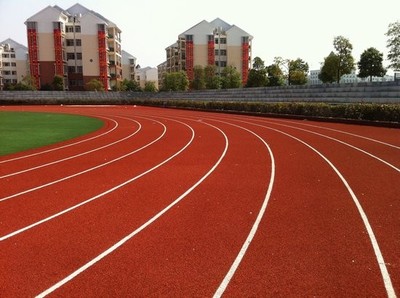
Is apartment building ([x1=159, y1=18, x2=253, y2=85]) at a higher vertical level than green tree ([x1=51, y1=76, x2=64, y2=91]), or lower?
higher

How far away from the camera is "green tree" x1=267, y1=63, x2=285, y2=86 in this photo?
159 ft

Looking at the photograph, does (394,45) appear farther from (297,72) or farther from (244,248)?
(244,248)

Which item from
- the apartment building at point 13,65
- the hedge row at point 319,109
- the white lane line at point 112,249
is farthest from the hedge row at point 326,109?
the apartment building at point 13,65

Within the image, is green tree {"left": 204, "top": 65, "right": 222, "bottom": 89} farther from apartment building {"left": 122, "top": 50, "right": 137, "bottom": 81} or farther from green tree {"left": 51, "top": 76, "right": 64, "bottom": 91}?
apartment building {"left": 122, "top": 50, "right": 137, "bottom": 81}

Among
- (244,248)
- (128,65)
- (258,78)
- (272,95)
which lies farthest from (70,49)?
(244,248)

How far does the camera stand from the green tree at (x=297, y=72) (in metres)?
47.1

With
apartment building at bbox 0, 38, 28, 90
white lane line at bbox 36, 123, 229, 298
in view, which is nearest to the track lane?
white lane line at bbox 36, 123, 229, 298

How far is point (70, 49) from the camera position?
219 ft

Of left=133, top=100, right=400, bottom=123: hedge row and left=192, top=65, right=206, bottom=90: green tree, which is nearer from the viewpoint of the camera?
left=133, top=100, right=400, bottom=123: hedge row

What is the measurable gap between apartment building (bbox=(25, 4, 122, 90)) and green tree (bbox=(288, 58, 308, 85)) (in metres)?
36.9

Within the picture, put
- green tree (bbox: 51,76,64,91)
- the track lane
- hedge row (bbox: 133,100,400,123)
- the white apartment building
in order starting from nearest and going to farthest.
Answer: the track lane < hedge row (bbox: 133,100,400,123) < green tree (bbox: 51,76,64,91) < the white apartment building

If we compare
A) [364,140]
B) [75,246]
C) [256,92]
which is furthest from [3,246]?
[256,92]

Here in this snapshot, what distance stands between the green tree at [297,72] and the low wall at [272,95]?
38.4 feet

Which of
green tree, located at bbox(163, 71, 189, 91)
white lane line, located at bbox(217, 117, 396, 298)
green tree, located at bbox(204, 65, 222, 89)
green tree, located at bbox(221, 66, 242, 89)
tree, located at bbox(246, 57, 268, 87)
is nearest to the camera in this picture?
white lane line, located at bbox(217, 117, 396, 298)
